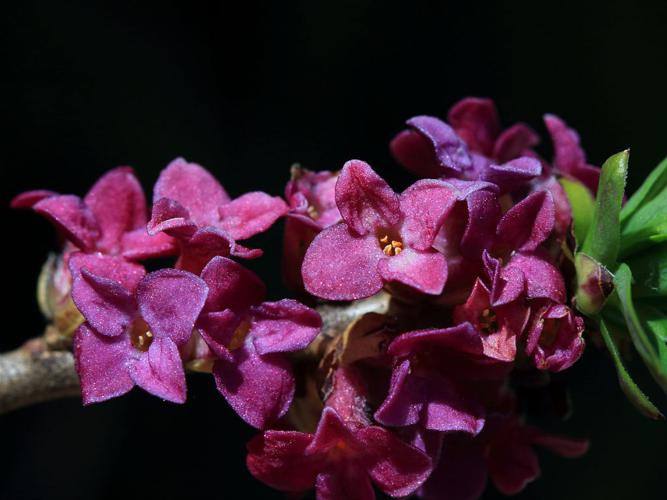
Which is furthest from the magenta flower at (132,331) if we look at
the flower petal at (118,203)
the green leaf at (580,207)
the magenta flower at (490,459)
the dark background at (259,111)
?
the dark background at (259,111)

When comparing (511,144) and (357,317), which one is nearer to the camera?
(357,317)

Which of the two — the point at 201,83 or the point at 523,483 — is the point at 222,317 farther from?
the point at 201,83

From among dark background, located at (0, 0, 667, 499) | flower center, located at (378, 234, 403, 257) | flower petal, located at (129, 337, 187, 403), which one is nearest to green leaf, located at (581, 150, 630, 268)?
flower center, located at (378, 234, 403, 257)

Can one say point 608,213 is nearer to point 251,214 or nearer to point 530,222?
point 530,222

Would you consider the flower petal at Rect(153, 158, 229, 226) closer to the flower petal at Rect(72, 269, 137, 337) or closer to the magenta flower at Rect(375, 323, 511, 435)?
the flower petal at Rect(72, 269, 137, 337)

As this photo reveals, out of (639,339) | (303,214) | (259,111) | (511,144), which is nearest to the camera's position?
(639,339)

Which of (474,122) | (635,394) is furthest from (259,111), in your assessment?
(635,394)
